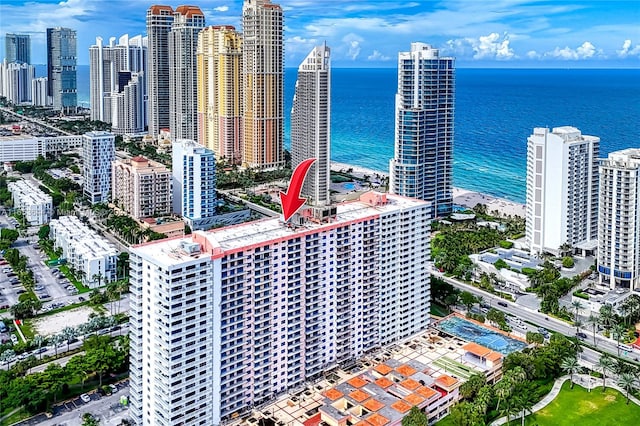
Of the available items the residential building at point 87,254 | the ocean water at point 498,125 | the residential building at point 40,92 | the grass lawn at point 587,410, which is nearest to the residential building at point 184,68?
the ocean water at point 498,125

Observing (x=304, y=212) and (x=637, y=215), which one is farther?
(x=637, y=215)

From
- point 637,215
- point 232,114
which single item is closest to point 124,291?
point 637,215

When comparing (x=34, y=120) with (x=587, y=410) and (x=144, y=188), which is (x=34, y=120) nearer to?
(x=144, y=188)

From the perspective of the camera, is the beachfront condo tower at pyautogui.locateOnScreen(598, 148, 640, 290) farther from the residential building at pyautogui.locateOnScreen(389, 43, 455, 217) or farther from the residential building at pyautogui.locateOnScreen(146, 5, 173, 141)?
the residential building at pyautogui.locateOnScreen(146, 5, 173, 141)

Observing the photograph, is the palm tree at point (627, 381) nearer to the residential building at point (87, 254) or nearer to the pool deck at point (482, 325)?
the pool deck at point (482, 325)

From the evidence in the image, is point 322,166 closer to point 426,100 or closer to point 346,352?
point 426,100

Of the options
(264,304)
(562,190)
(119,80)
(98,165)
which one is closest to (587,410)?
(264,304)
